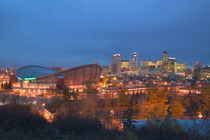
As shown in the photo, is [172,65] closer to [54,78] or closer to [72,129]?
[54,78]

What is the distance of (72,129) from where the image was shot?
5.73m

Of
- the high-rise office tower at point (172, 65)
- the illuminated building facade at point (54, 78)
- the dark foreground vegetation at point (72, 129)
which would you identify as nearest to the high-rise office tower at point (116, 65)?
the high-rise office tower at point (172, 65)

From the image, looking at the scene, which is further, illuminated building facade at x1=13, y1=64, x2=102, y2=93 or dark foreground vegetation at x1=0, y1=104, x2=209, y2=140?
illuminated building facade at x1=13, y1=64, x2=102, y2=93

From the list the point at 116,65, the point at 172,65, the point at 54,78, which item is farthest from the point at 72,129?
the point at 172,65

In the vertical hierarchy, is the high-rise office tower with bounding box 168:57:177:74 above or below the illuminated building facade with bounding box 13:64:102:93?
above

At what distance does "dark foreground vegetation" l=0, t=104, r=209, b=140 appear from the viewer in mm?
4789

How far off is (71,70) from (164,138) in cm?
2924

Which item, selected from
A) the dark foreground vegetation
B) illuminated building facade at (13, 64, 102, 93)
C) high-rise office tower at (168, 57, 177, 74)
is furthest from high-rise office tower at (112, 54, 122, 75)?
the dark foreground vegetation

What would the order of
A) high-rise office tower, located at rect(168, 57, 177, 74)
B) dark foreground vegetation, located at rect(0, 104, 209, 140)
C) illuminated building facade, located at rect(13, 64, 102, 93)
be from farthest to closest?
1. high-rise office tower, located at rect(168, 57, 177, 74)
2. illuminated building facade, located at rect(13, 64, 102, 93)
3. dark foreground vegetation, located at rect(0, 104, 209, 140)

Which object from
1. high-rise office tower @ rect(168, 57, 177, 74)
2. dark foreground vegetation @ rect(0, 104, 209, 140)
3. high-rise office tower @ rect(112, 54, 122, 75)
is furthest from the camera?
high-rise office tower @ rect(112, 54, 122, 75)

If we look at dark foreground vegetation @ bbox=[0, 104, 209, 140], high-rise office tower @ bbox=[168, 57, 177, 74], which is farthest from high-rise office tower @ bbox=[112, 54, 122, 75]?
dark foreground vegetation @ bbox=[0, 104, 209, 140]

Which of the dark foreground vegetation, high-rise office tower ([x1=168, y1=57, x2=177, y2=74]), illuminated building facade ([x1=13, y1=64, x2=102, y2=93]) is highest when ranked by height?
high-rise office tower ([x1=168, y1=57, x2=177, y2=74])

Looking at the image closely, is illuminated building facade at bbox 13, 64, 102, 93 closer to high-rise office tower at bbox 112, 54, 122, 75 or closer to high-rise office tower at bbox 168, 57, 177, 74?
high-rise office tower at bbox 112, 54, 122, 75

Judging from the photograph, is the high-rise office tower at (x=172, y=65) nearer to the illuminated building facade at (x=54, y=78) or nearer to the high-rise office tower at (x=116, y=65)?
the high-rise office tower at (x=116, y=65)
